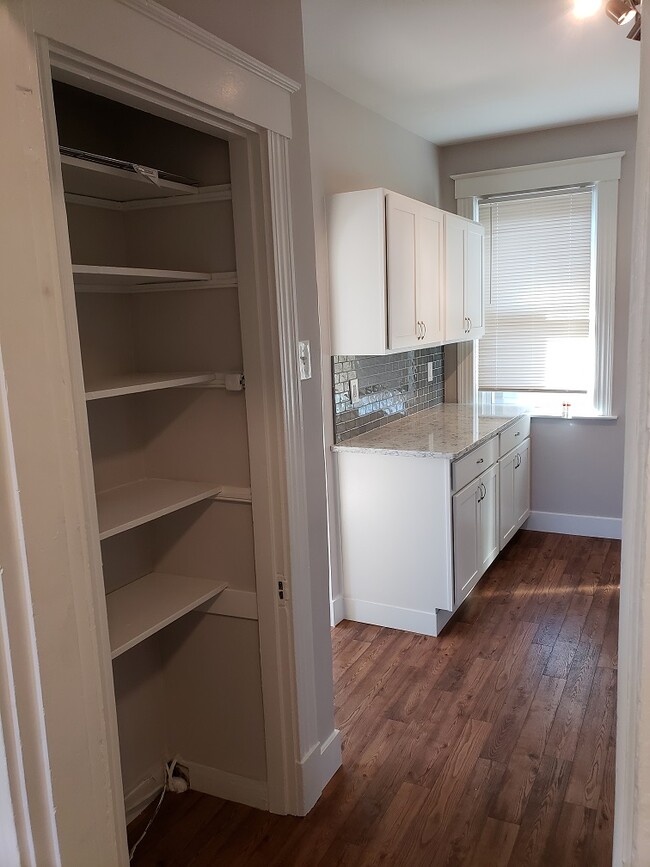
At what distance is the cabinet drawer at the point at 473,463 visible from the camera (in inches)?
131

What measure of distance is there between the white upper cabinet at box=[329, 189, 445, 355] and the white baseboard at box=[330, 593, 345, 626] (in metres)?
1.27

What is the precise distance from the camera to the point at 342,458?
140 inches

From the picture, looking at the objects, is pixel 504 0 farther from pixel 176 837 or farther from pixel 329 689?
pixel 176 837

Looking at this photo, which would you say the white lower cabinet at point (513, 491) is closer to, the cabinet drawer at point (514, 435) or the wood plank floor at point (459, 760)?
the cabinet drawer at point (514, 435)

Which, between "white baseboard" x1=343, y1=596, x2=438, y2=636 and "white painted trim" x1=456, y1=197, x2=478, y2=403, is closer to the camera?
"white baseboard" x1=343, y1=596, x2=438, y2=636

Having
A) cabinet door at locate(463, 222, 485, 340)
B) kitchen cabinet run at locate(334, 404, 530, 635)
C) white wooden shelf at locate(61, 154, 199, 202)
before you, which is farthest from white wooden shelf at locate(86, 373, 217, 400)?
cabinet door at locate(463, 222, 485, 340)

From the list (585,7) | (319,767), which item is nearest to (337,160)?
(585,7)

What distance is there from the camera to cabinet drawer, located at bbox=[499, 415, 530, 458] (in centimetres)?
407

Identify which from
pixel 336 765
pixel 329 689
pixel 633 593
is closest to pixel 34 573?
pixel 633 593

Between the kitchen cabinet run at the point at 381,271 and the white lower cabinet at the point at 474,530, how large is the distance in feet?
2.65

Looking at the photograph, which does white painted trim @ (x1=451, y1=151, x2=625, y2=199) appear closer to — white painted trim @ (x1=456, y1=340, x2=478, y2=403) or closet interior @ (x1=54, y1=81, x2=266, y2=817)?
white painted trim @ (x1=456, y1=340, x2=478, y2=403)

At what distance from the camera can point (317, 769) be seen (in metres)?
2.31

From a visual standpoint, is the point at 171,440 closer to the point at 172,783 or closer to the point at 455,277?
the point at 172,783

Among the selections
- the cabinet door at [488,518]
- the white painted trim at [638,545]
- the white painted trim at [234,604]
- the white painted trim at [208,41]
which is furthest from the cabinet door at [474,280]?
the white painted trim at [638,545]
